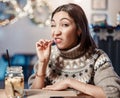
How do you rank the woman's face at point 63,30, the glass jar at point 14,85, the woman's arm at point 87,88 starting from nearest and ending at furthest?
the glass jar at point 14,85, the woman's arm at point 87,88, the woman's face at point 63,30

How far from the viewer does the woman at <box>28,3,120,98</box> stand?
4.90 feet

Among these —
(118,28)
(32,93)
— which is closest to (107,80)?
(32,93)

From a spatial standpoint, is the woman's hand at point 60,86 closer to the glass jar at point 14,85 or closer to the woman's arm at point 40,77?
the woman's arm at point 40,77

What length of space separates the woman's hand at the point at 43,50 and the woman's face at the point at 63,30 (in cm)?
8

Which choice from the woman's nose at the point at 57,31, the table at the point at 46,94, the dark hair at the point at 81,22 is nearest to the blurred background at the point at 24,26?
the dark hair at the point at 81,22

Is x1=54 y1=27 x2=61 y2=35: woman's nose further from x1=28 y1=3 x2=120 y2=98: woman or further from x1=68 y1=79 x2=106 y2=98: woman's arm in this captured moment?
x1=68 y1=79 x2=106 y2=98: woman's arm

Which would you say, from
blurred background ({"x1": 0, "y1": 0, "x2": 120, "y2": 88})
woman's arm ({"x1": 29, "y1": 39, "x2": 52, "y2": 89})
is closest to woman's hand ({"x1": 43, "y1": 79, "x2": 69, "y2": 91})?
woman's arm ({"x1": 29, "y1": 39, "x2": 52, "y2": 89})

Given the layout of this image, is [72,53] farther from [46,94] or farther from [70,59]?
[46,94]

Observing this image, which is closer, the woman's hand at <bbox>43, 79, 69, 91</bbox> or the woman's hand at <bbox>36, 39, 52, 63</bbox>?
the woman's hand at <bbox>43, 79, 69, 91</bbox>

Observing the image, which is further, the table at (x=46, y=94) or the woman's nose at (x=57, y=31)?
the woman's nose at (x=57, y=31)

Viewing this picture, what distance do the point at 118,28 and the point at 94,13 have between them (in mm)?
734

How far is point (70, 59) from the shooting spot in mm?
1546

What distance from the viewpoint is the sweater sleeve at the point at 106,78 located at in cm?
140

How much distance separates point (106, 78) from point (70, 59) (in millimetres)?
213
